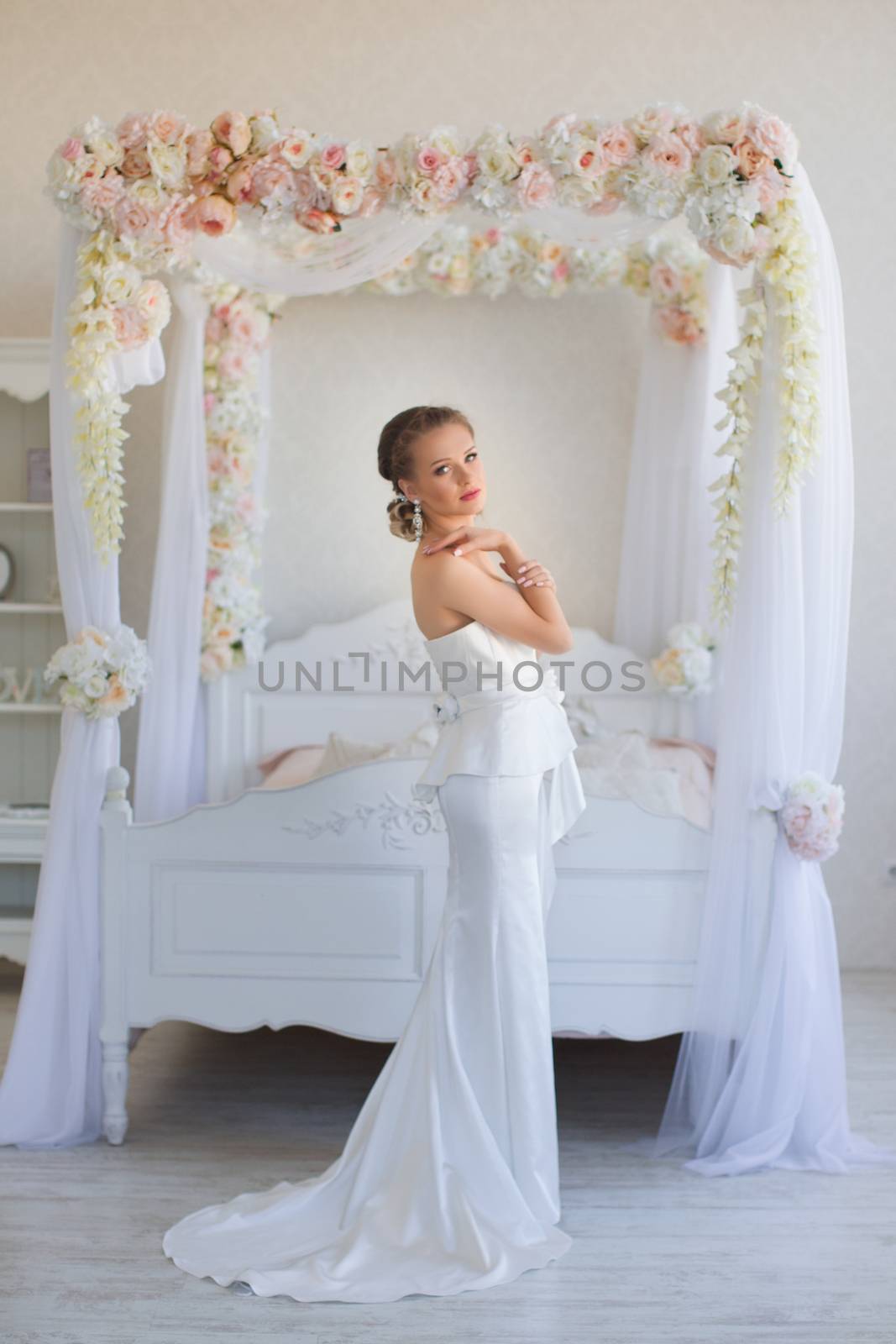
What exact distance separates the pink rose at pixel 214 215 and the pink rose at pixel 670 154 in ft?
3.26

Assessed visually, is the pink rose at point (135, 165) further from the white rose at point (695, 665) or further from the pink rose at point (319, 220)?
the white rose at point (695, 665)

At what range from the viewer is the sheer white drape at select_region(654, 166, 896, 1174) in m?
3.12

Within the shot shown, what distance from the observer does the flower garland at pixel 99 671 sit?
3.28 metres

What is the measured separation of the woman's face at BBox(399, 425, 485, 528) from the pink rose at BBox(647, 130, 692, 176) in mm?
835

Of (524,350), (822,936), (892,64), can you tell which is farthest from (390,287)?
(822,936)

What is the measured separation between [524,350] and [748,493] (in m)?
2.15

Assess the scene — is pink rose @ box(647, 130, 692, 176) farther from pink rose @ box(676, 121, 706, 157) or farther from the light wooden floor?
the light wooden floor

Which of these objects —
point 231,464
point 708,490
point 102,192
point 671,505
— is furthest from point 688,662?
point 102,192

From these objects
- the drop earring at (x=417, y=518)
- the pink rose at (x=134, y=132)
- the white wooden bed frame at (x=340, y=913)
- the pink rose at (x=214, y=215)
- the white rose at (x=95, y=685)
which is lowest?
the white wooden bed frame at (x=340, y=913)

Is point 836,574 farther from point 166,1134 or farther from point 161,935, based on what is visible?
Answer: point 166,1134

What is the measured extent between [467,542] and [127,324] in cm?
109

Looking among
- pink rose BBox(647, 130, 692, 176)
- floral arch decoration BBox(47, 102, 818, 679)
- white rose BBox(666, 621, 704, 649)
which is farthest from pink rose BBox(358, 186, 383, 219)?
white rose BBox(666, 621, 704, 649)

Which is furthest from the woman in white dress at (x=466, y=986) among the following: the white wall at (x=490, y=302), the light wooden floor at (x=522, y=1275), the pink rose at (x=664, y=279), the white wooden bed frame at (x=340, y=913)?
the white wall at (x=490, y=302)

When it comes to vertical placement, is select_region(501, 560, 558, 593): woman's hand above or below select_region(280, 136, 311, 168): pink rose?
below
